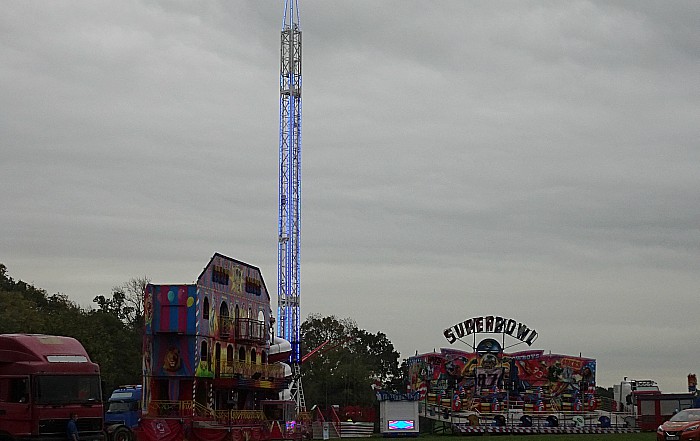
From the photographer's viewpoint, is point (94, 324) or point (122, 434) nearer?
point (122, 434)

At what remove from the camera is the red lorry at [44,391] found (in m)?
34.3

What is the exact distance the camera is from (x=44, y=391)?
34562 millimetres

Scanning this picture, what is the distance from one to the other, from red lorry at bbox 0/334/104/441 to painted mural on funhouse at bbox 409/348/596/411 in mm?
54614

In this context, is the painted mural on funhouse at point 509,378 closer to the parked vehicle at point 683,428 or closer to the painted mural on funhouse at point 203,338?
the painted mural on funhouse at point 203,338

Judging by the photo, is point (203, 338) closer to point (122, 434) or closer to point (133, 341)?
point (122, 434)

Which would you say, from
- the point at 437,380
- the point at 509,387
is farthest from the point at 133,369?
the point at 509,387

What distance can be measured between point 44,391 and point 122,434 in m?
8.29

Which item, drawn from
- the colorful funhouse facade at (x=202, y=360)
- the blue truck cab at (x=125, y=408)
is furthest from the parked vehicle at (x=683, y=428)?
the blue truck cab at (x=125, y=408)

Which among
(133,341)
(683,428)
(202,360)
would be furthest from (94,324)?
(683,428)

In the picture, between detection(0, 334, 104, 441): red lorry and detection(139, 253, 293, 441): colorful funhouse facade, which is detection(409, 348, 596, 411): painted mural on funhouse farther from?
detection(0, 334, 104, 441): red lorry

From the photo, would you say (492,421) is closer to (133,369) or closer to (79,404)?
(133,369)

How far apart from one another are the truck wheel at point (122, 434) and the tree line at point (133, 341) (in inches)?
1194

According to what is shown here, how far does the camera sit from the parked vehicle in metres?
38.1

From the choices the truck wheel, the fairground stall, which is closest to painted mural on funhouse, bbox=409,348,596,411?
the fairground stall
